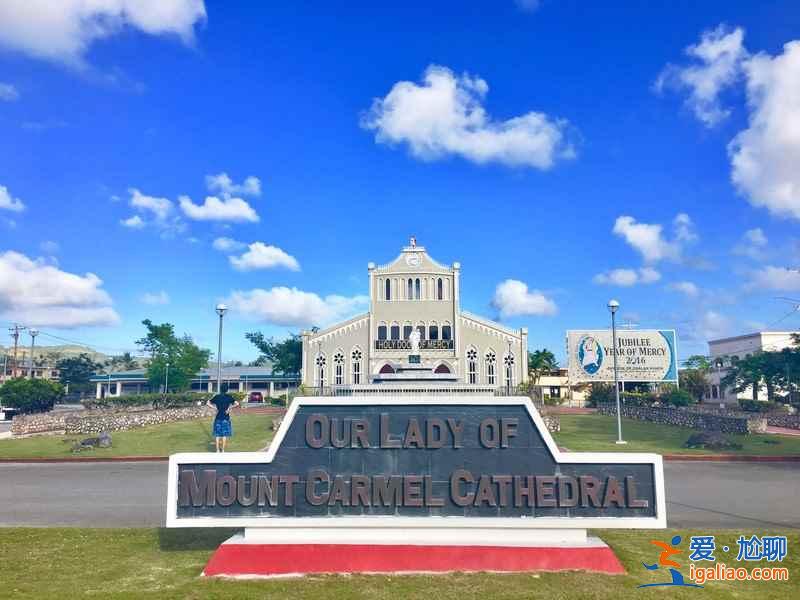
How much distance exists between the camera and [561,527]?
715 cm

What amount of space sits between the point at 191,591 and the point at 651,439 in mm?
22992

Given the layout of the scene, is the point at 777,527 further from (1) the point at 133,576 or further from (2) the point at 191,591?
(1) the point at 133,576

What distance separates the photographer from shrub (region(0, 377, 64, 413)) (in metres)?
37.8

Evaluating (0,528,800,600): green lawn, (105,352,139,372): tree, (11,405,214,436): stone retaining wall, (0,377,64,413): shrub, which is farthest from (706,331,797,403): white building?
(105,352,139,372): tree

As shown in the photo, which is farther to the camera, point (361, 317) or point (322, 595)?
point (361, 317)

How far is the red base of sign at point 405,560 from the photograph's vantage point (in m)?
7.01

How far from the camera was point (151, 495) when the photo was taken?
1351cm

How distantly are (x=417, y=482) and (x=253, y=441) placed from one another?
18.2 m

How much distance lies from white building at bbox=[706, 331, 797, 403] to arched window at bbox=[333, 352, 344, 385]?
158ft

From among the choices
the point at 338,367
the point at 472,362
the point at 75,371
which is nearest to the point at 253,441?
the point at 338,367

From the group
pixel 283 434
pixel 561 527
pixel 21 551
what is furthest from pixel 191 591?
pixel 561 527

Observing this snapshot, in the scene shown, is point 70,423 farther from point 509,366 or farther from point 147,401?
point 509,366

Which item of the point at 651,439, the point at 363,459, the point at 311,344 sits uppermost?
the point at 311,344

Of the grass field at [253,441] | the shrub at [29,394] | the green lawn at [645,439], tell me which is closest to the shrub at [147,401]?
the shrub at [29,394]
